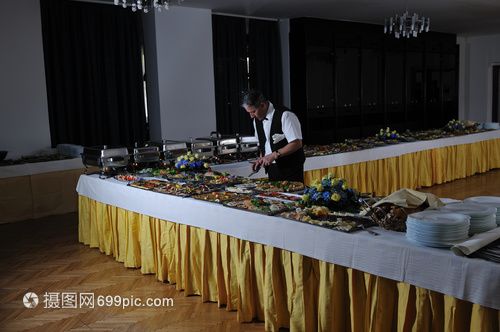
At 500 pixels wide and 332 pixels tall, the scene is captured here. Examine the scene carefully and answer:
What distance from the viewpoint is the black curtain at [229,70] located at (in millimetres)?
7727

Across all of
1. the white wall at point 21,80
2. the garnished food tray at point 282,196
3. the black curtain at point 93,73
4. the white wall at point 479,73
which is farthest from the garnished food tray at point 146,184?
the white wall at point 479,73

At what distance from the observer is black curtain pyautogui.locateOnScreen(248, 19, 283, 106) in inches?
321

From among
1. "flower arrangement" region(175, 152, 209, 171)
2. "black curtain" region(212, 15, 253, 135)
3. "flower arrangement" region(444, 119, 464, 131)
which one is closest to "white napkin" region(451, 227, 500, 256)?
"flower arrangement" region(175, 152, 209, 171)

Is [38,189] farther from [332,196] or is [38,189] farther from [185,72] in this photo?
[332,196]

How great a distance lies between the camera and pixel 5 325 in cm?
287

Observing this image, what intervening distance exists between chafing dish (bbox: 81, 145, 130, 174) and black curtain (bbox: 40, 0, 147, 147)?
2337 mm

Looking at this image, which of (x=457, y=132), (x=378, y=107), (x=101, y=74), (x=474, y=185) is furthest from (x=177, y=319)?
(x=378, y=107)

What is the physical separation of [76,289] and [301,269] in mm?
1771

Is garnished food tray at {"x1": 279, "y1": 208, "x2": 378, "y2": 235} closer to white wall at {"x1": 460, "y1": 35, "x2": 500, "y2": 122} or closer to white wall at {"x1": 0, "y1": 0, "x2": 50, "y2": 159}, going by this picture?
white wall at {"x1": 0, "y1": 0, "x2": 50, "y2": 159}

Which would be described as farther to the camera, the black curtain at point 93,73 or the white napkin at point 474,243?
the black curtain at point 93,73

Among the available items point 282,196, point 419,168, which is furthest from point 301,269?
point 419,168

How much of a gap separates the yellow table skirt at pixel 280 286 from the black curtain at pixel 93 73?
299cm

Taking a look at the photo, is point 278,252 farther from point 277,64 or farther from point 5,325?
point 277,64

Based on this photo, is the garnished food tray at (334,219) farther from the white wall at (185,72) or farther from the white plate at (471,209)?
the white wall at (185,72)
